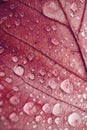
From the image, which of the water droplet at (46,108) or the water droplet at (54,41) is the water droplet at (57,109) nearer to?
the water droplet at (46,108)

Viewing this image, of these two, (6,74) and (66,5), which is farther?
(66,5)

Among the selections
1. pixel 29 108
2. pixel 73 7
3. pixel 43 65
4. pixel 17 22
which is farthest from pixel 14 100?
pixel 73 7

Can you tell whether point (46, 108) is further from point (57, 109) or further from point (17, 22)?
point (17, 22)

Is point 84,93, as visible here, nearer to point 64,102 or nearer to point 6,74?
point 64,102

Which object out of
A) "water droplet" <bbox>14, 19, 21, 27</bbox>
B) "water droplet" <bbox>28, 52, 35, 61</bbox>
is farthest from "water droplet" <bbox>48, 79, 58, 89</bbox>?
"water droplet" <bbox>14, 19, 21, 27</bbox>

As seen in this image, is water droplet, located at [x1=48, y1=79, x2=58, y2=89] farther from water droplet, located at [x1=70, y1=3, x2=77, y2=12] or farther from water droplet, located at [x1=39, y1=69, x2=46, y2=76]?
water droplet, located at [x1=70, y1=3, x2=77, y2=12]

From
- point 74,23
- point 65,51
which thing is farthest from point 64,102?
point 74,23
